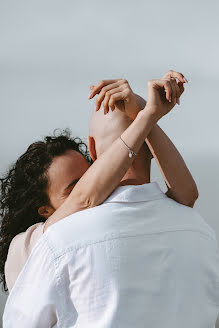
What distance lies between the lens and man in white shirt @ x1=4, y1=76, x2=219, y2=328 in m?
2.04

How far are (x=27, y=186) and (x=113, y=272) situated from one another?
0.76 meters

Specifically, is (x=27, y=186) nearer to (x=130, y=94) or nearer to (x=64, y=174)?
(x=64, y=174)

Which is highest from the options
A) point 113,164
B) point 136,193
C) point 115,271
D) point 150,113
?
point 150,113

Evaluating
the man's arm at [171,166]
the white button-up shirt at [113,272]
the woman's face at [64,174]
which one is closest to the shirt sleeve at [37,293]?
the white button-up shirt at [113,272]

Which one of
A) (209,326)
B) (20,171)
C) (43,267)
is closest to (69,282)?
(43,267)

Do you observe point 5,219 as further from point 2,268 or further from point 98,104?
point 98,104

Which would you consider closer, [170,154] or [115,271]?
[115,271]

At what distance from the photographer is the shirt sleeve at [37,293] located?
204cm

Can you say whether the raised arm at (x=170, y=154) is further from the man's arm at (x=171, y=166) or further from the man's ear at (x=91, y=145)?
the man's ear at (x=91, y=145)

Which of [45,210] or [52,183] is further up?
[52,183]

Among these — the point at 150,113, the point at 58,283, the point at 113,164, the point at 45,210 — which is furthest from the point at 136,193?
the point at 45,210

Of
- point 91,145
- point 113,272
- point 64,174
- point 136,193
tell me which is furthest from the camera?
point 64,174

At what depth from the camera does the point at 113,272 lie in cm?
204

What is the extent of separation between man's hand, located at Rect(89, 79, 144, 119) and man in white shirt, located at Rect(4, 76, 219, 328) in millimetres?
267
